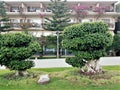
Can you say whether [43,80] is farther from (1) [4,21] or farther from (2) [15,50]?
(1) [4,21]

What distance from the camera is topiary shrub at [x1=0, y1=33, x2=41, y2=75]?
35.6 ft

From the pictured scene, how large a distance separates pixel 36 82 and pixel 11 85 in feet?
3.31

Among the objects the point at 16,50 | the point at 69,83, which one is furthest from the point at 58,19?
the point at 69,83

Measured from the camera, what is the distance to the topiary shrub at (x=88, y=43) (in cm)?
1077

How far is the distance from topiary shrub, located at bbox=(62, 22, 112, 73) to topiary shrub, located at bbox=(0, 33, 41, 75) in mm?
1650

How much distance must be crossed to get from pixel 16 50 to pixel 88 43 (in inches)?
118

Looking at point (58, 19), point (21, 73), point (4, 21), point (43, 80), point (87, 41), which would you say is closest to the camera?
point (43, 80)

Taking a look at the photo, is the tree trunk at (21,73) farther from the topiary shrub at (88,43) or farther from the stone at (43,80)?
the topiary shrub at (88,43)

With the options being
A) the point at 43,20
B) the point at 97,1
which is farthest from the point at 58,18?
the point at 97,1

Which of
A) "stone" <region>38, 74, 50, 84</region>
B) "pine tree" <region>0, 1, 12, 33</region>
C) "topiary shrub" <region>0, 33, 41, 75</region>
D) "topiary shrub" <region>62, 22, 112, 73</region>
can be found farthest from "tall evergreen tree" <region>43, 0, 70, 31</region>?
"stone" <region>38, 74, 50, 84</region>

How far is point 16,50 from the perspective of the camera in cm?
1087

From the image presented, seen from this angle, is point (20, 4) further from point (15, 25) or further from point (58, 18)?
point (58, 18)

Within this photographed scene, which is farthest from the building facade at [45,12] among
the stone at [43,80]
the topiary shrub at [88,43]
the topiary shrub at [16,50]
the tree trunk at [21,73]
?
the stone at [43,80]

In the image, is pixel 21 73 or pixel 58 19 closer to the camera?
pixel 21 73
